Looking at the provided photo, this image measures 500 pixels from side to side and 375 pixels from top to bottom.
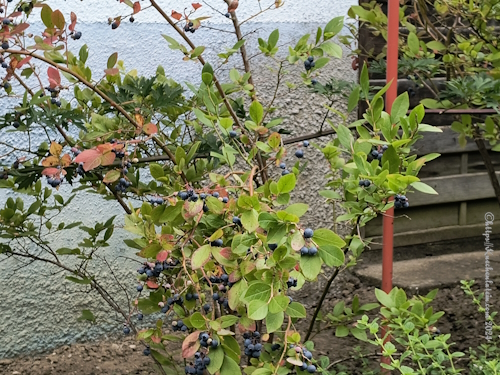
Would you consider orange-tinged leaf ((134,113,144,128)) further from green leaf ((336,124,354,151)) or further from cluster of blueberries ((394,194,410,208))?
cluster of blueberries ((394,194,410,208))

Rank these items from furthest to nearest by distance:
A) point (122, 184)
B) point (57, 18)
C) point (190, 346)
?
point (122, 184), point (57, 18), point (190, 346)

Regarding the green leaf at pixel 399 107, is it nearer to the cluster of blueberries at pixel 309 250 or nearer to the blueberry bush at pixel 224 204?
the blueberry bush at pixel 224 204

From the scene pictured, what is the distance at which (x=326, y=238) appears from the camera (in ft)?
2.96

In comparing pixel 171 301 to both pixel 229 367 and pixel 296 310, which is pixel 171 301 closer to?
pixel 229 367

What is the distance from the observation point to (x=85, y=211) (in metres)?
2.43

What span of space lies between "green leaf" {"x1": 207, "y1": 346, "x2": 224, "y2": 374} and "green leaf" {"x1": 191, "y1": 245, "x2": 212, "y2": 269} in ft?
0.61

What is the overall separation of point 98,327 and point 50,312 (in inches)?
8.7

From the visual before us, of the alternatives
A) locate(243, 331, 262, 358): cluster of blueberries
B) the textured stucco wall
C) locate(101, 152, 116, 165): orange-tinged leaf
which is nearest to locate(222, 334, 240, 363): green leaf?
locate(243, 331, 262, 358): cluster of blueberries

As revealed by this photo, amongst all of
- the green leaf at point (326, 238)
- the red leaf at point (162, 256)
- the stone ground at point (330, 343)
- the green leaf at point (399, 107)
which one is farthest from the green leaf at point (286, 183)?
the stone ground at point (330, 343)

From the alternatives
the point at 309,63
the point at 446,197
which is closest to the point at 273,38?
the point at 309,63

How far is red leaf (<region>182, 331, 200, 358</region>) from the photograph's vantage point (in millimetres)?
1084

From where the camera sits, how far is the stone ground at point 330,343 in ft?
7.43

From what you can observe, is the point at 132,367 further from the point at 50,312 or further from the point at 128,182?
the point at 128,182

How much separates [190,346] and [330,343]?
145cm
